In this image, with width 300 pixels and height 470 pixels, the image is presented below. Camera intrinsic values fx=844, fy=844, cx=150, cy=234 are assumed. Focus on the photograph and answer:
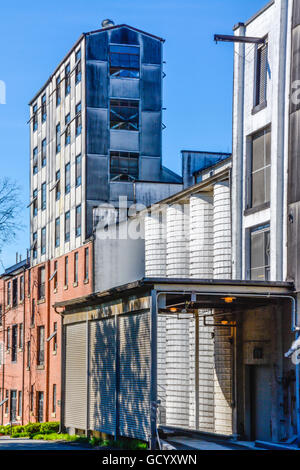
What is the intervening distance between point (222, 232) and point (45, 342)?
2746 cm

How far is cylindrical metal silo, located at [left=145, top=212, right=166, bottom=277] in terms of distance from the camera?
123 ft

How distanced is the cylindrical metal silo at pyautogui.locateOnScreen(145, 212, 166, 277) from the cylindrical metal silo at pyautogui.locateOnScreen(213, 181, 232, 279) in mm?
5836

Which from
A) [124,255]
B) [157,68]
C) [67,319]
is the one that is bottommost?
[67,319]

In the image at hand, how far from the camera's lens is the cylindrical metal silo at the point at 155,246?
3747cm

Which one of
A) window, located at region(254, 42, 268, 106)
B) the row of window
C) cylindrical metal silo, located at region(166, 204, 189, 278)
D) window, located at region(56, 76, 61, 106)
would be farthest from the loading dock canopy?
window, located at region(56, 76, 61, 106)

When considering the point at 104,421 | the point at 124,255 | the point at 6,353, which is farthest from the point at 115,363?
the point at 6,353

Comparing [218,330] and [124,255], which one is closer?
[218,330]

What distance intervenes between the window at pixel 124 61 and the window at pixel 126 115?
1763mm

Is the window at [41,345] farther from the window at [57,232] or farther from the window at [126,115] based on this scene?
the window at [126,115]

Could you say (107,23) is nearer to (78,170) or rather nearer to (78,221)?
(78,170)

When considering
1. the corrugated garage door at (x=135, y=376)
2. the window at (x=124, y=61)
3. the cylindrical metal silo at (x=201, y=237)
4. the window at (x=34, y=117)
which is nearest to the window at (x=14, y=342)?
the window at (x=34, y=117)

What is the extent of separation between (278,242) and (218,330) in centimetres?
510

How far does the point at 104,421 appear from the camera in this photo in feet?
101

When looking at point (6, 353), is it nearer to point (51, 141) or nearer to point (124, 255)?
point (51, 141)
